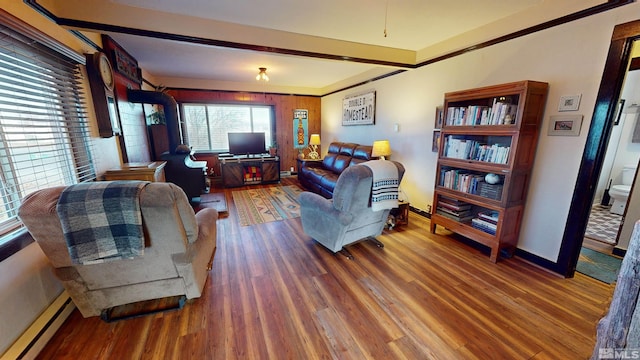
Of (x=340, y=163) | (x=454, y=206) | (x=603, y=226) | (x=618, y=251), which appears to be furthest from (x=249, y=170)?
(x=603, y=226)

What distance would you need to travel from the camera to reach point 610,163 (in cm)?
371

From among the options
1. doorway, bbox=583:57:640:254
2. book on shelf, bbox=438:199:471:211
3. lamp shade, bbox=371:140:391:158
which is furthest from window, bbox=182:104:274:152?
doorway, bbox=583:57:640:254

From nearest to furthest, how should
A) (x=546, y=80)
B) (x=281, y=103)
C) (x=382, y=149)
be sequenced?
(x=546, y=80)
(x=382, y=149)
(x=281, y=103)

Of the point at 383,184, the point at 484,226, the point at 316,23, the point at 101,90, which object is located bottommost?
the point at 484,226

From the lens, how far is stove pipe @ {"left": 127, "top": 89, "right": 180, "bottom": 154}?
10.7ft

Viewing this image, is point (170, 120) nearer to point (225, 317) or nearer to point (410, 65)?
point (225, 317)

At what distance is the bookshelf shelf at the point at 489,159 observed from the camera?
85.0 inches

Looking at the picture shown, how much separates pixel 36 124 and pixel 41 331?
4.70 feet

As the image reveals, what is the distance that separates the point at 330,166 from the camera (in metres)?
4.93

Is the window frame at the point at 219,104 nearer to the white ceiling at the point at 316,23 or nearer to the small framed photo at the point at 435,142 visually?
the white ceiling at the point at 316,23

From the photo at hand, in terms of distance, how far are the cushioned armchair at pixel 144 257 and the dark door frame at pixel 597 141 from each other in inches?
123

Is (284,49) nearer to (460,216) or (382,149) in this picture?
(382,149)

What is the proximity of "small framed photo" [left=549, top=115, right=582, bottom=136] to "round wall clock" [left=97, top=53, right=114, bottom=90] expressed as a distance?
4392 millimetres

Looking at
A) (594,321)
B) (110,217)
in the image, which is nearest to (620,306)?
(594,321)
